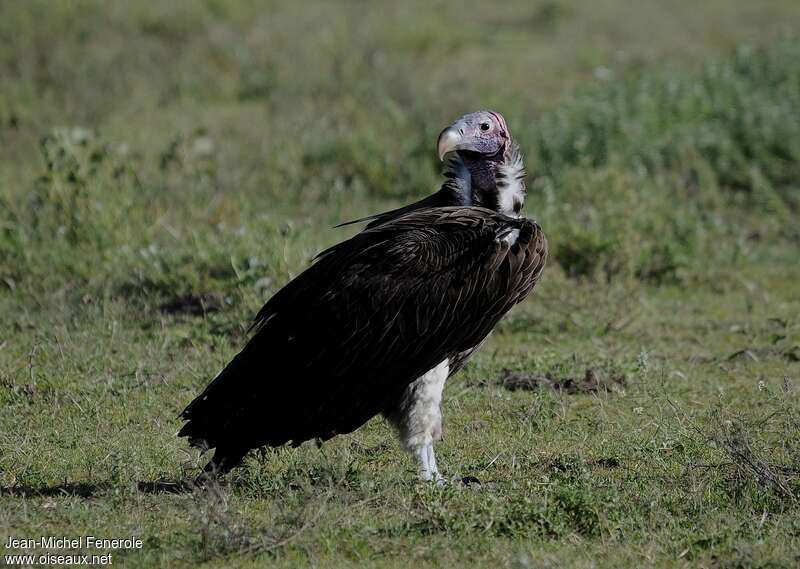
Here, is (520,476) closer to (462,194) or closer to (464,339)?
(464,339)

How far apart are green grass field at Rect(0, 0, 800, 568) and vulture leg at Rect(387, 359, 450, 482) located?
112mm

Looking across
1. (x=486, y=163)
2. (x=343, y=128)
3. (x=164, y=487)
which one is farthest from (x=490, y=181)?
(x=343, y=128)

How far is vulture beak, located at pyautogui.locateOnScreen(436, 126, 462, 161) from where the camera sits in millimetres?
5352

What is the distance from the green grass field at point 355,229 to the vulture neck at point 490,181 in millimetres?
1002

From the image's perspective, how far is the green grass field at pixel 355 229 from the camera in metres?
4.42

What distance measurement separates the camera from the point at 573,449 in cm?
539

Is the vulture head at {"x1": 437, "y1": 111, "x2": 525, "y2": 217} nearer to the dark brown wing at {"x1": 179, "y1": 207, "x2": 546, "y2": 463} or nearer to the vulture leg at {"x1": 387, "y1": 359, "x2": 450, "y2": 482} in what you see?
the dark brown wing at {"x1": 179, "y1": 207, "x2": 546, "y2": 463}

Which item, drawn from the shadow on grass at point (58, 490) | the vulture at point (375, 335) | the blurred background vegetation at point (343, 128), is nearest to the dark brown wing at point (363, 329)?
the vulture at point (375, 335)

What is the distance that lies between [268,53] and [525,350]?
6.73 m

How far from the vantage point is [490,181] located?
18.0ft

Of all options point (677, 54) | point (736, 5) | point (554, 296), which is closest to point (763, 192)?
point (554, 296)

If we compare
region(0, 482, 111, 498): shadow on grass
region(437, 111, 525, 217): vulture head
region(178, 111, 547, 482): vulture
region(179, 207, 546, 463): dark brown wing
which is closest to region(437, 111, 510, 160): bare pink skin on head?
region(437, 111, 525, 217): vulture head

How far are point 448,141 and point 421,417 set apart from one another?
1212 mm

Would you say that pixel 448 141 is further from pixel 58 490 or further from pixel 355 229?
pixel 355 229
